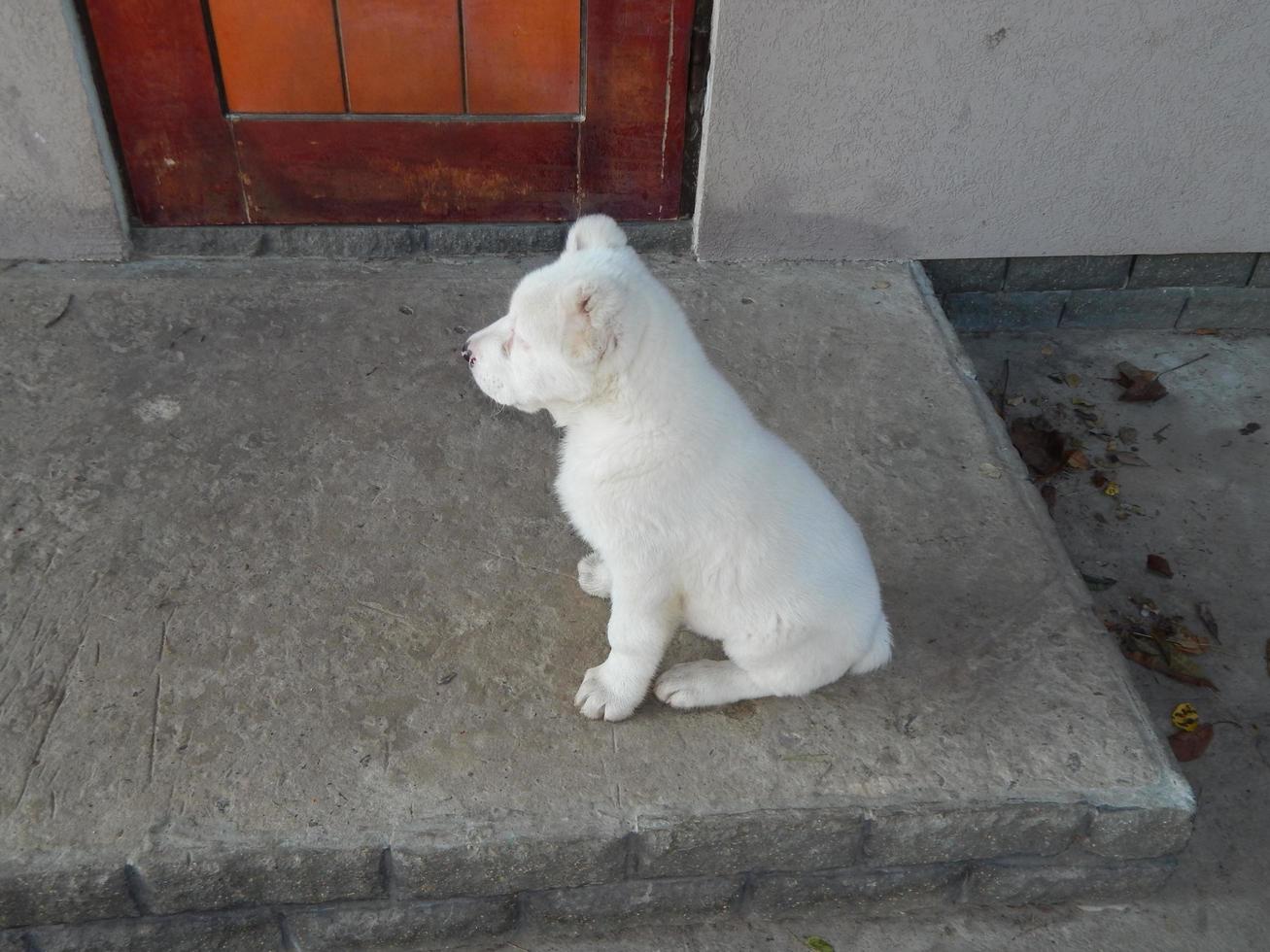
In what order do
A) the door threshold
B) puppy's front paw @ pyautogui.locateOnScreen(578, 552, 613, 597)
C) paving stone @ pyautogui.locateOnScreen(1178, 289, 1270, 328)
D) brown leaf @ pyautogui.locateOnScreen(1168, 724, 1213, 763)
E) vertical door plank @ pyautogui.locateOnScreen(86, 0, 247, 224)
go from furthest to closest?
1. paving stone @ pyautogui.locateOnScreen(1178, 289, 1270, 328)
2. the door threshold
3. vertical door plank @ pyautogui.locateOnScreen(86, 0, 247, 224)
4. brown leaf @ pyautogui.locateOnScreen(1168, 724, 1213, 763)
5. puppy's front paw @ pyautogui.locateOnScreen(578, 552, 613, 597)

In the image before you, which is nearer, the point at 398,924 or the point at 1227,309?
the point at 398,924

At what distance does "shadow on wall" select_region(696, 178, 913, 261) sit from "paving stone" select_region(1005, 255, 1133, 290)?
0.59 m

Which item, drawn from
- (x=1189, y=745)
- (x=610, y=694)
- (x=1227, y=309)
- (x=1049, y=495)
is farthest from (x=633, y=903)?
(x=1227, y=309)

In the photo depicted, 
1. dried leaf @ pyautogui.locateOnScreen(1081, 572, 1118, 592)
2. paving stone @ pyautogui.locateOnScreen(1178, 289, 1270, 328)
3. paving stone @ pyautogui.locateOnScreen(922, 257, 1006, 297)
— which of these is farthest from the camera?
paving stone @ pyautogui.locateOnScreen(1178, 289, 1270, 328)

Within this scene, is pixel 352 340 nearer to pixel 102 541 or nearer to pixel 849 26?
pixel 102 541

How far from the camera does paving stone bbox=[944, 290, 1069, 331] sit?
4613 mm

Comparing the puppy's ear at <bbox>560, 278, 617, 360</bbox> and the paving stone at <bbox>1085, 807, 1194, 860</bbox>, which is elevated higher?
the puppy's ear at <bbox>560, 278, 617, 360</bbox>

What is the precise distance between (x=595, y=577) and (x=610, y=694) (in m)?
0.44

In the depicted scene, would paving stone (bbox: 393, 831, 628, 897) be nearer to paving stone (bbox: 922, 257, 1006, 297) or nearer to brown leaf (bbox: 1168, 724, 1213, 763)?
brown leaf (bbox: 1168, 724, 1213, 763)

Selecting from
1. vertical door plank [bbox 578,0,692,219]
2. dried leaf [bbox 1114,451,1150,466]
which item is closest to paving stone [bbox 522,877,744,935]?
dried leaf [bbox 1114,451,1150,466]

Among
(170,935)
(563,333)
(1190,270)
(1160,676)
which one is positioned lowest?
(1160,676)

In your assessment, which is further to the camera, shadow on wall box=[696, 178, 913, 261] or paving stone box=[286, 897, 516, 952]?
shadow on wall box=[696, 178, 913, 261]

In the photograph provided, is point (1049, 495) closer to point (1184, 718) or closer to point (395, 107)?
point (1184, 718)

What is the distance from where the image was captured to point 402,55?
12.6 ft
